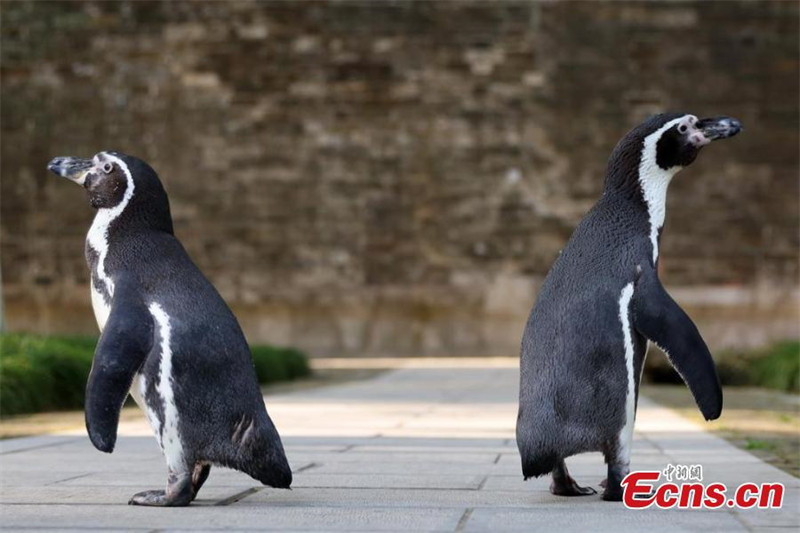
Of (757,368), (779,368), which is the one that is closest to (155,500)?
(779,368)

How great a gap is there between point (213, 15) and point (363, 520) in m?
18.9

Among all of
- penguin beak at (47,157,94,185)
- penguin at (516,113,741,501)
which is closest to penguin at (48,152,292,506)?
penguin beak at (47,157,94,185)

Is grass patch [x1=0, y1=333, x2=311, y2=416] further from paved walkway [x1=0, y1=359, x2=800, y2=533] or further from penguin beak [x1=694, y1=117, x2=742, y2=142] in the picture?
penguin beak [x1=694, y1=117, x2=742, y2=142]

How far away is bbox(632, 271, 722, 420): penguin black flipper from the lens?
4.66 meters

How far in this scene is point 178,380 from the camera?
15.1 ft

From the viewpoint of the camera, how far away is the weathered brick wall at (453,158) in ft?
71.8

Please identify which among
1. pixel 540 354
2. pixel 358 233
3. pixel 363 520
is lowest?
pixel 358 233

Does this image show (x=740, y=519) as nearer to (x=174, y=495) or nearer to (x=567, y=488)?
(x=567, y=488)

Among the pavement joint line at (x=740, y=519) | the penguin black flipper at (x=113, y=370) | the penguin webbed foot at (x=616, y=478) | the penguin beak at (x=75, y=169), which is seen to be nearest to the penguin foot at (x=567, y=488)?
the penguin webbed foot at (x=616, y=478)

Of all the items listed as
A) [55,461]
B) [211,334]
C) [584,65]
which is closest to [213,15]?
[584,65]

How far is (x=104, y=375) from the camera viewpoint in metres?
4.52

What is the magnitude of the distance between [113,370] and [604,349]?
5.75 feet

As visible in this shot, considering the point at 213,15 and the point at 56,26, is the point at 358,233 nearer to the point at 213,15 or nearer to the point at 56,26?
the point at 213,15

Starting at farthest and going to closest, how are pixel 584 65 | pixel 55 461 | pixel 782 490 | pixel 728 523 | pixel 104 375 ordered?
pixel 584 65, pixel 55 461, pixel 782 490, pixel 104 375, pixel 728 523
